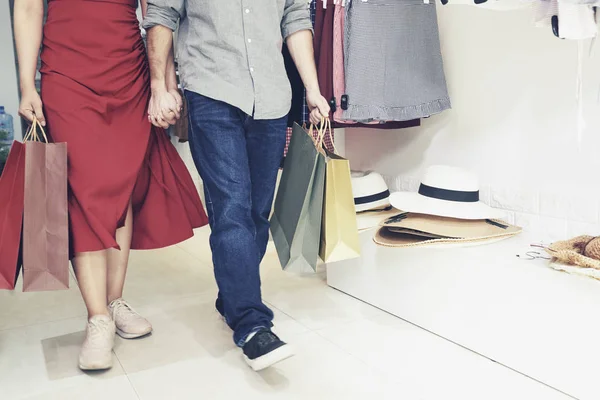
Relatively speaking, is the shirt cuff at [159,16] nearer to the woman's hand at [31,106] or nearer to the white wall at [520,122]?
the woman's hand at [31,106]

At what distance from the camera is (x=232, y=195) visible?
139cm

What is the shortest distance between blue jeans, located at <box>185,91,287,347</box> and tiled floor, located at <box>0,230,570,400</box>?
15 cm

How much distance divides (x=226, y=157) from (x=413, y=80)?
804mm

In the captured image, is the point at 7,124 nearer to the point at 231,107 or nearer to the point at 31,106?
the point at 31,106

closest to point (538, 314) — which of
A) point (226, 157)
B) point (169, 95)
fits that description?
point (226, 157)

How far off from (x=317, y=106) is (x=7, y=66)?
422 centimetres

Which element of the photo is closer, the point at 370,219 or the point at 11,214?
the point at 11,214

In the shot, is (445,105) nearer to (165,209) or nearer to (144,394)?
(165,209)

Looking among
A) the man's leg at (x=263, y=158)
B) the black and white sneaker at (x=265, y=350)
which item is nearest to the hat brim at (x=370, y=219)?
the man's leg at (x=263, y=158)

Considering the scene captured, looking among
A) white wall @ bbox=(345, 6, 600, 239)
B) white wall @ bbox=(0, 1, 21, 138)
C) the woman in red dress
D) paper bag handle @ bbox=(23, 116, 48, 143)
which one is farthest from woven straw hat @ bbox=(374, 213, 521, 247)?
white wall @ bbox=(0, 1, 21, 138)

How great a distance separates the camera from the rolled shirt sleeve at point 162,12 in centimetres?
141

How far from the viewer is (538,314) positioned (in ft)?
4.34

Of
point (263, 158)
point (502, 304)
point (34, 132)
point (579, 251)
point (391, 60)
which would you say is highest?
point (391, 60)

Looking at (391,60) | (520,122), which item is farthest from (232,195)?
(520,122)
